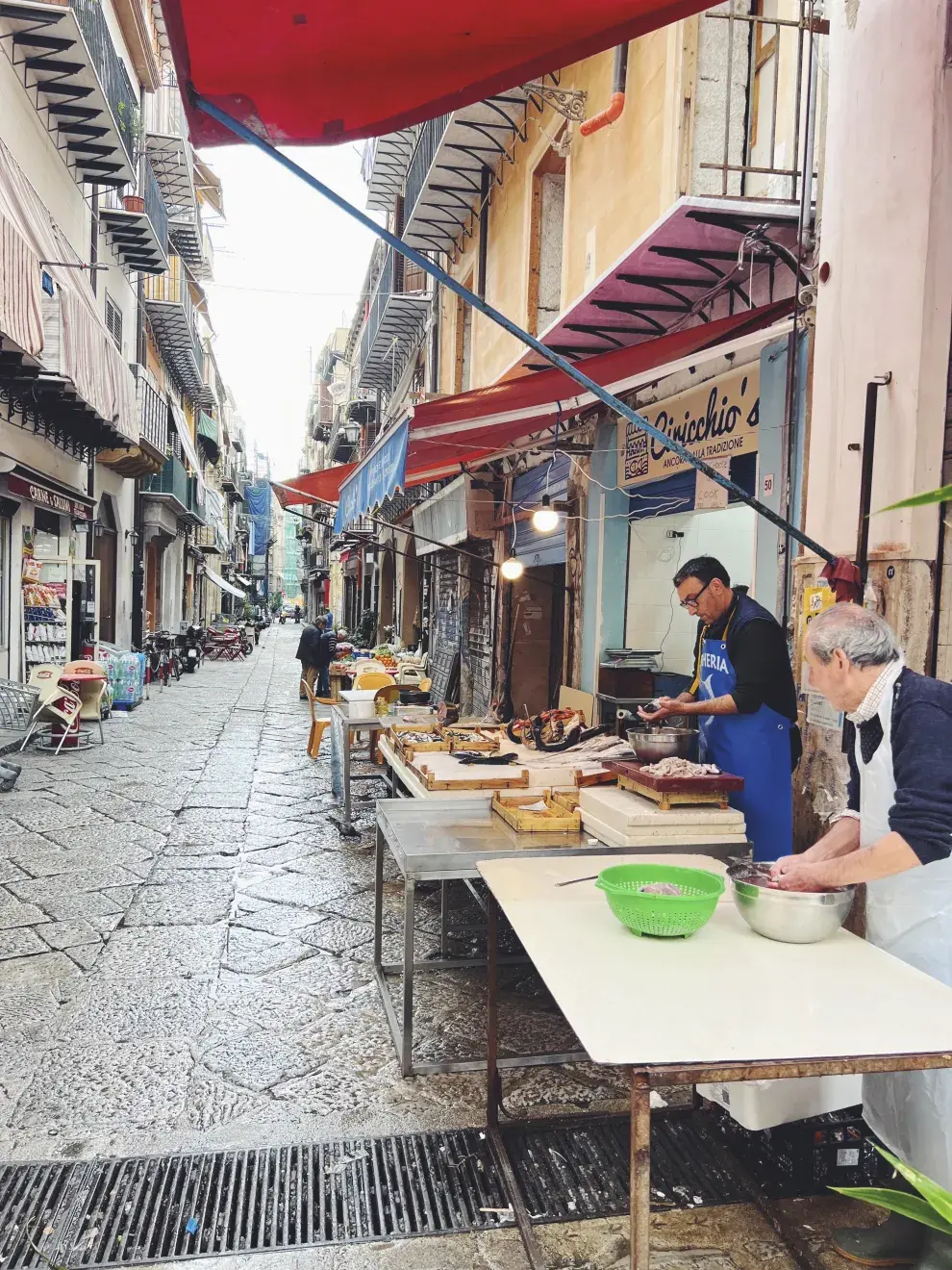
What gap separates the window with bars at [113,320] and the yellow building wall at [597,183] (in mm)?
9166

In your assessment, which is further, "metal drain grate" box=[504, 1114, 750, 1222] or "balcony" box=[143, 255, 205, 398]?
"balcony" box=[143, 255, 205, 398]

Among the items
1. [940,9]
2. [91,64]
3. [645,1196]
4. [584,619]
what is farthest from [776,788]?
[91,64]

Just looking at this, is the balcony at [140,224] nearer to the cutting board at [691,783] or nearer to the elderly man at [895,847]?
the cutting board at [691,783]

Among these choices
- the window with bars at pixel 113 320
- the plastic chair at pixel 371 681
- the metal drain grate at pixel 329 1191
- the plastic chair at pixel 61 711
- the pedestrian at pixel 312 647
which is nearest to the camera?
the metal drain grate at pixel 329 1191

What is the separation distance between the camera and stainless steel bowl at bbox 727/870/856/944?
241cm

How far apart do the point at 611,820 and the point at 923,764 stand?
155 cm

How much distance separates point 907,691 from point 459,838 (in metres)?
1.91

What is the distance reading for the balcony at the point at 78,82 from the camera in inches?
422

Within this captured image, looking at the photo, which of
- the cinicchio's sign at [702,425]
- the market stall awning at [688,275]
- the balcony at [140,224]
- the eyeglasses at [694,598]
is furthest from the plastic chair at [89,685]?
the balcony at [140,224]

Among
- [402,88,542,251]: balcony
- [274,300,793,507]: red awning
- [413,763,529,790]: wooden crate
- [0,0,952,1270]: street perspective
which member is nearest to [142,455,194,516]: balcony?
[402,88,542,251]: balcony

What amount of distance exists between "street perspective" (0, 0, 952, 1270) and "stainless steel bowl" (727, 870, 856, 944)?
2 cm

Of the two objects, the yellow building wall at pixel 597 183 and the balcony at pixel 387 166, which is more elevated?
the balcony at pixel 387 166

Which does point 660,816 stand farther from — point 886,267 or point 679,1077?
point 886,267

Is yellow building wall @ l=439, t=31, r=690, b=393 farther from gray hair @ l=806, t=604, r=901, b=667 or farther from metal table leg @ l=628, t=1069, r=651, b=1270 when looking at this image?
metal table leg @ l=628, t=1069, r=651, b=1270
